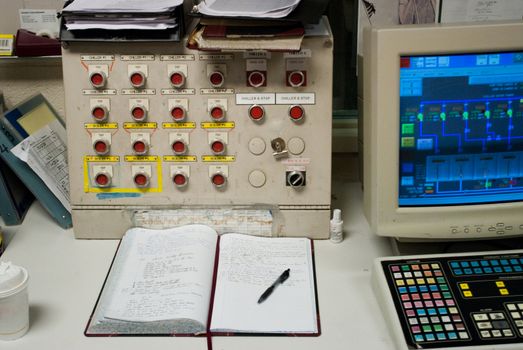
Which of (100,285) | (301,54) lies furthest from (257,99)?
(100,285)

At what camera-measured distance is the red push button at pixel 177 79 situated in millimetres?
1305

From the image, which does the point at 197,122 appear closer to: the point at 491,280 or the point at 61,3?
the point at 61,3

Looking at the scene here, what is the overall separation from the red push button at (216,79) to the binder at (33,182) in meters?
0.47

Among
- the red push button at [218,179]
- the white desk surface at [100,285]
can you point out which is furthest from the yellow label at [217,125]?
the white desk surface at [100,285]

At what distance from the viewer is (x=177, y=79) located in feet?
4.29

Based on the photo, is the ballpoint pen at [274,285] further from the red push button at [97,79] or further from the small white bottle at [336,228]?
the red push button at [97,79]

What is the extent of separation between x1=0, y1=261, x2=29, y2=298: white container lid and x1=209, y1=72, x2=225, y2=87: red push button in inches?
21.0

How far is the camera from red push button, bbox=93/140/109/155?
4.42ft

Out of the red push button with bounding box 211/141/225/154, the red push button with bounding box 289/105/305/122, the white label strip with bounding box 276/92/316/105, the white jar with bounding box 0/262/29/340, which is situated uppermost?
the white label strip with bounding box 276/92/316/105

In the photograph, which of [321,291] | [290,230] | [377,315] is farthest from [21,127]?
[377,315]

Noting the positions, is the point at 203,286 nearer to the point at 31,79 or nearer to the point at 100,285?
the point at 100,285

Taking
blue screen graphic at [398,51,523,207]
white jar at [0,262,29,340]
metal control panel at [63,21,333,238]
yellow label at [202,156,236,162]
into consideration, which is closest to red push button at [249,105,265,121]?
metal control panel at [63,21,333,238]

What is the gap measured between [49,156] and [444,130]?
88 cm

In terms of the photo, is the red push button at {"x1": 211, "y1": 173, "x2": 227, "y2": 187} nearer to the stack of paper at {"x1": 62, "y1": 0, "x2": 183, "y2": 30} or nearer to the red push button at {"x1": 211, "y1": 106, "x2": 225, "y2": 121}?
the red push button at {"x1": 211, "y1": 106, "x2": 225, "y2": 121}
